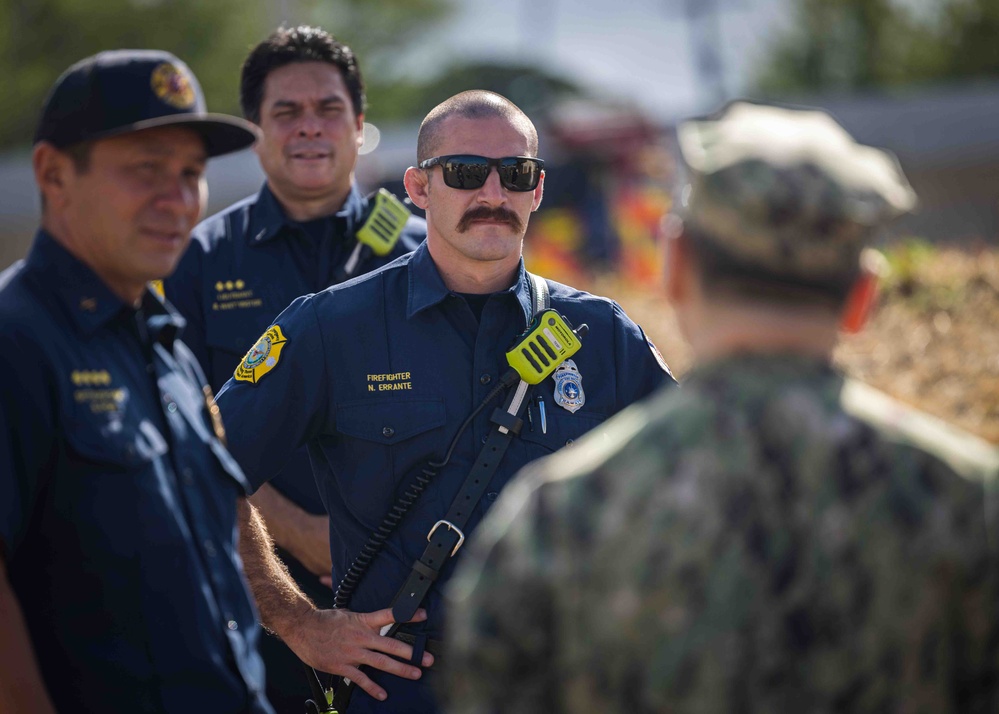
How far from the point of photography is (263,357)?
3564 millimetres

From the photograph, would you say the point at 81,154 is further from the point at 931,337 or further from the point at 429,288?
Result: the point at 931,337

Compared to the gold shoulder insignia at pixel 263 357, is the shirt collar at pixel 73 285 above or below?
above

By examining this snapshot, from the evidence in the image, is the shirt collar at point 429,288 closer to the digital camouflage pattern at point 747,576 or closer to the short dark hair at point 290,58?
the short dark hair at point 290,58

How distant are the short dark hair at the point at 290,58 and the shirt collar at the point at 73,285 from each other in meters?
2.70

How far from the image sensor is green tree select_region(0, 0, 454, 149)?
33.4 meters

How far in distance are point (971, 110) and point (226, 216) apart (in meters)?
21.7

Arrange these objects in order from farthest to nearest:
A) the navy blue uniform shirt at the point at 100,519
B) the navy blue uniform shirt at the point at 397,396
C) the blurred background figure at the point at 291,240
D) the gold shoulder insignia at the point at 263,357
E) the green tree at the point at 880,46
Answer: the green tree at the point at 880,46 < the blurred background figure at the point at 291,240 < the gold shoulder insignia at the point at 263,357 < the navy blue uniform shirt at the point at 397,396 < the navy blue uniform shirt at the point at 100,519

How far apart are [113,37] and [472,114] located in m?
34.4

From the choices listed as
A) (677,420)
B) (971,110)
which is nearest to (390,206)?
(677,420)

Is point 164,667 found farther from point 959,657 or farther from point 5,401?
point 959,657

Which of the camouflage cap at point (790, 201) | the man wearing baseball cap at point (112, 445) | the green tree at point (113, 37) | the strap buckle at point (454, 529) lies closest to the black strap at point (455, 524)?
the strap buckle at point (454, 529)

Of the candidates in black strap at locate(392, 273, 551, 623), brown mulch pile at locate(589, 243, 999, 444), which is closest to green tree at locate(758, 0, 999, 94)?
brown mulch pile at locate(589, 243, 999, 444)

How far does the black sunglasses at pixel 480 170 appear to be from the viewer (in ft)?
12.0

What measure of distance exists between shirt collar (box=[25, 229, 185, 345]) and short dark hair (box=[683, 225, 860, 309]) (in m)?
1.19
